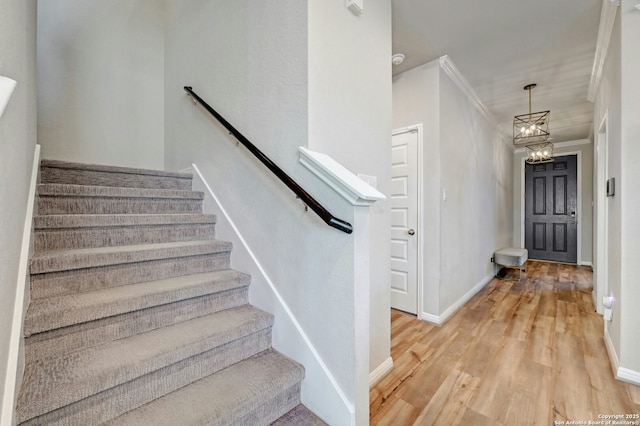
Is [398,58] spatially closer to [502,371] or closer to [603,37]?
[603,37]

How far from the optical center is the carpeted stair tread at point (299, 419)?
1.27 metres

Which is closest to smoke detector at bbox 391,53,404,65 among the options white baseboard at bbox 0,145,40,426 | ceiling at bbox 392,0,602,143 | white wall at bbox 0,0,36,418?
ceiling at bbox 392,0,602,143

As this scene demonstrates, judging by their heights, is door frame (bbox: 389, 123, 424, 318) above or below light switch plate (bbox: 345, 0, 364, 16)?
below

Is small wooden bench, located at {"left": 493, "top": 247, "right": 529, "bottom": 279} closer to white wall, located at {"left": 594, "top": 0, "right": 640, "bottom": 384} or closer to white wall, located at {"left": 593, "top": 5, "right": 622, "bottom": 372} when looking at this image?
white wall, located at {"left": 593, "top": 5, "right": 622, "bottom": 372}

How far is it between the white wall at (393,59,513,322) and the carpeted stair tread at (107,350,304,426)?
1.99 meters

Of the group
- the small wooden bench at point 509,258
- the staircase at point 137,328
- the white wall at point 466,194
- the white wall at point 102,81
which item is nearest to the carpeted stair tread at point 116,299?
the staircase at point 137,328

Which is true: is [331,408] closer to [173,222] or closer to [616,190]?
[173,222]

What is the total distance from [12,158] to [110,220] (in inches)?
29.0

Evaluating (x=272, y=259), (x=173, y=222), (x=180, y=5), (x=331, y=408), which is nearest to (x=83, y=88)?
(x=180, y=5)

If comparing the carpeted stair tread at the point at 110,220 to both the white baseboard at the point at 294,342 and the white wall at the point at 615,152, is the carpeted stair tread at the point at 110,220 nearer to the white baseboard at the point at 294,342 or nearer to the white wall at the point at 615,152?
the white baseboard at the point at 294,342

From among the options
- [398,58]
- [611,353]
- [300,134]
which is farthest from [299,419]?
[398,58]

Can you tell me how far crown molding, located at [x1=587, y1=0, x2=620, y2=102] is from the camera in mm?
2033

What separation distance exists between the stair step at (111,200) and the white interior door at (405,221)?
1.95 m

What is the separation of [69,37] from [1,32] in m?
2.34
